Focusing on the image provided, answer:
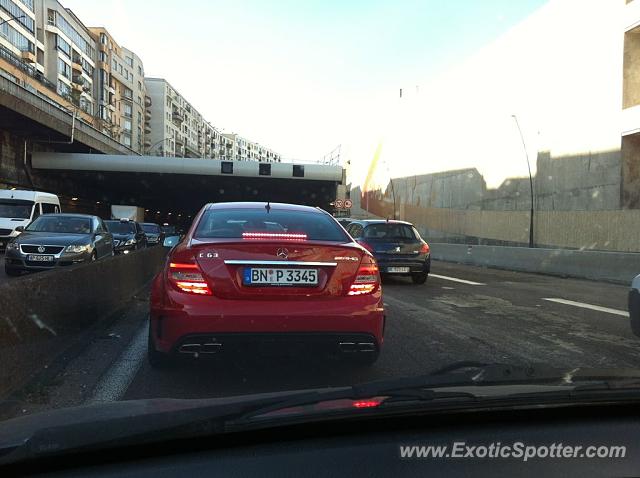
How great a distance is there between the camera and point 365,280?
429 cm

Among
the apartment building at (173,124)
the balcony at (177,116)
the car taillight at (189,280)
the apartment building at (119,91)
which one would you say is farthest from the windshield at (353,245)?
the balcony at (177,116)

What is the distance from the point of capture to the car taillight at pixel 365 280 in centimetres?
423

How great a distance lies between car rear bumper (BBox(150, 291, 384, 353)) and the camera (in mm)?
3916

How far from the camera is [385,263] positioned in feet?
40.2

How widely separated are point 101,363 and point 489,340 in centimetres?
407

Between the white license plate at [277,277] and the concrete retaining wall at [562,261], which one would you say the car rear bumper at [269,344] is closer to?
the white license plate at [277,277]

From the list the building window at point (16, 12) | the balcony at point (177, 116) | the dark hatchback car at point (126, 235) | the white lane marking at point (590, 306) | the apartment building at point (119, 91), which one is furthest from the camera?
the balcony at point (177, 116)

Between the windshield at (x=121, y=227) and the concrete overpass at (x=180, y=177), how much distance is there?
13103 millimetres


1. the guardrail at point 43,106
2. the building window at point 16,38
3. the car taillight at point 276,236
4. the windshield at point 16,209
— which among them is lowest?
the car taillight at point 276,236

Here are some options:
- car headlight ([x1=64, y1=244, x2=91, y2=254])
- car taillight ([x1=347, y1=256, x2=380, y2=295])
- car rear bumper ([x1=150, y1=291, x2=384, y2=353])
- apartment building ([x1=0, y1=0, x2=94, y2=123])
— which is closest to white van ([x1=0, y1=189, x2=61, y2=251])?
car headlight ([x1=64, y1=244, x2=91, y2=254])

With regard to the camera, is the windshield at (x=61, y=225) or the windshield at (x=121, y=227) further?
the windshield at (x=121, y=227)

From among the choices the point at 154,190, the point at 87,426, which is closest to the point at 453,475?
the point at 87,426

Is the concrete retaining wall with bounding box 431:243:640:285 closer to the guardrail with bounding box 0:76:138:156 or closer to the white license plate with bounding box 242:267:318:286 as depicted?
the white license plate with bounding box 242:267:318:286

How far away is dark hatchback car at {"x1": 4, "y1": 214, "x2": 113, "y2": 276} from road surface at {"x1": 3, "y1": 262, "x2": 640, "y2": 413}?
3.12 m
